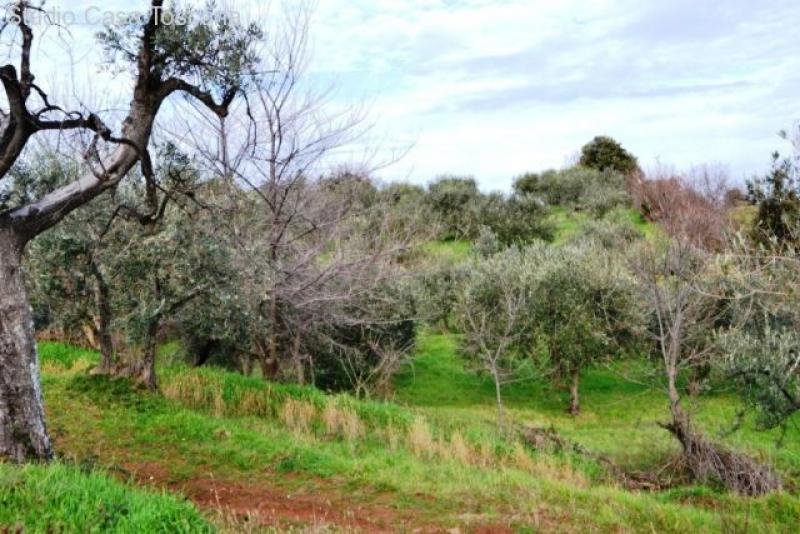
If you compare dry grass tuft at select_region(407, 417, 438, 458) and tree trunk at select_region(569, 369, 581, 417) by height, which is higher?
dry grass tuft at select_region(407, 417, 438, 458)

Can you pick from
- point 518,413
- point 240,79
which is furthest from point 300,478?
point 518,413

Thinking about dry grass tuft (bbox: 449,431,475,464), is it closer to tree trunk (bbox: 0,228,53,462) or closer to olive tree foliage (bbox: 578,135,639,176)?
tree trunk (bbox: 0,228,53,462)

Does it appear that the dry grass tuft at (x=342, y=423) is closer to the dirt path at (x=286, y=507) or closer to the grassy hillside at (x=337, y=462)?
the grassy hillside at (x=337, y=462)

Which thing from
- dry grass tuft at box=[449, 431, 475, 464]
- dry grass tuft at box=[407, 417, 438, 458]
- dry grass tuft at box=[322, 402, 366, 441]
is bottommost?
dry grass tuft at box=[449, 431, 475, 464]

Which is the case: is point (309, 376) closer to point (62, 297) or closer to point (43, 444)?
point (62, 297)

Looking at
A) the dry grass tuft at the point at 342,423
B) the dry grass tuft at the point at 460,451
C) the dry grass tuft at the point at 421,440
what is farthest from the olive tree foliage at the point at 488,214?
the dry grass tuft at the point at 460,451

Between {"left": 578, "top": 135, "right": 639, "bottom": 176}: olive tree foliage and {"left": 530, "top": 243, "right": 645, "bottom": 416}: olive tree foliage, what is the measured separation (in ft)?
142

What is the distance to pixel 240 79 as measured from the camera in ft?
36.9

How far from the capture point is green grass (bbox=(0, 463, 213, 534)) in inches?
257

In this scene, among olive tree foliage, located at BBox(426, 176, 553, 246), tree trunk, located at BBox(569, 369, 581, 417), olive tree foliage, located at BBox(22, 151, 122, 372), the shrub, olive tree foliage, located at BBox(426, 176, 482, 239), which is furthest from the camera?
the shrub

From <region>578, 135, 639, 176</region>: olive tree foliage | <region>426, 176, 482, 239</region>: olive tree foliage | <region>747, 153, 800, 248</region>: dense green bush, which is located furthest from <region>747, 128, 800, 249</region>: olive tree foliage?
<region>578, 135, 639, 176</region>: olive tree foliage

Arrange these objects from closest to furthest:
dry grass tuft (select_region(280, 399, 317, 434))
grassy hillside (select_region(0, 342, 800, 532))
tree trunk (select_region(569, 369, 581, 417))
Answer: grassy hillside (select_region(0, 342, 800, 532)) < dry grass tuft (select_region(280, 399, 317, 434)) < tree trunk (select_region(569, 369, 581, 417))

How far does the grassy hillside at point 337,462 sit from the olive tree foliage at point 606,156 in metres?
49.3

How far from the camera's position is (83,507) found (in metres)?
6.76
